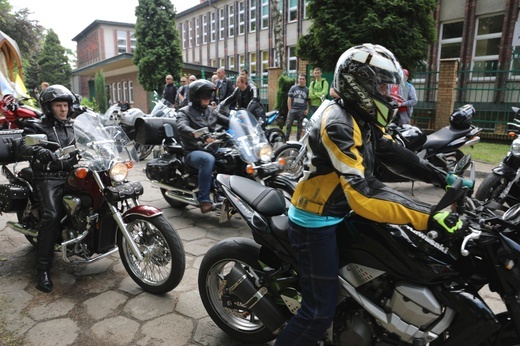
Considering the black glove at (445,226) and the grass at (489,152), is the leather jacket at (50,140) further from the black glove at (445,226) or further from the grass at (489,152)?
the grass at (489,152)

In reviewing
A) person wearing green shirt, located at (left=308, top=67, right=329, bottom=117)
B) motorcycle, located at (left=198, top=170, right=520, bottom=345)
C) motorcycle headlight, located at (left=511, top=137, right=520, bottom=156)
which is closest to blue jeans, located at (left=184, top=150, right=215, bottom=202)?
motorcycle, located at (left=198, top=170, right=520, bottom=345)

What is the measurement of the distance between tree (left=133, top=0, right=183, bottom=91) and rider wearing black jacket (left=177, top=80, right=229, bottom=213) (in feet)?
71.6

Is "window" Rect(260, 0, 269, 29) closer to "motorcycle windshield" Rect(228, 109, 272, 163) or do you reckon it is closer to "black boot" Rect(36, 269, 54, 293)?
"motorcycle windshield" Rect(228, 109, 272, 163)

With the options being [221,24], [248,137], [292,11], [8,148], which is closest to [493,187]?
[248,137]

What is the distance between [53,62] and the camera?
5600cm

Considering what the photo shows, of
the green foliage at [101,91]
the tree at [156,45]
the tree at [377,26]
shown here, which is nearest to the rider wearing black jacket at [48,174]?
the tree at [377,26]

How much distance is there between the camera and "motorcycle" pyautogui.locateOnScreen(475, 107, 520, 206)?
445 cm

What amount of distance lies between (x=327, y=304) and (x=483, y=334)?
727 mm

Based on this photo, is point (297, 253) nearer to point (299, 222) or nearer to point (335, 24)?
point (299, 222)

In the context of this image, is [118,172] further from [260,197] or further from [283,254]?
[283,254]

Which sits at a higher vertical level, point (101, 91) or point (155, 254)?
point (101, 91)

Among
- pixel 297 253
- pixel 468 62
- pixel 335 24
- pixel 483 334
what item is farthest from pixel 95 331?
pixel 468 62

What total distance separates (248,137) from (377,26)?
300 inches

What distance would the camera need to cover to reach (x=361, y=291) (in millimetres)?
2119
